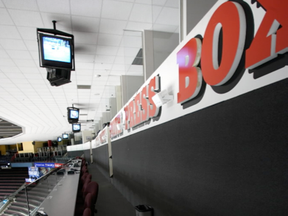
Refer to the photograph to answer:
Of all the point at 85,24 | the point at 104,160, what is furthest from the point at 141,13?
the point at 104,160

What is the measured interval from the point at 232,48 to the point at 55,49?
2.83 meters

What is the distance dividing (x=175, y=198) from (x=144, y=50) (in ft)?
8.49

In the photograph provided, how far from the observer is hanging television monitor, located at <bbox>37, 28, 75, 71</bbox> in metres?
2.74

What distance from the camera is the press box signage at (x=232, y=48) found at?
30.9 inches

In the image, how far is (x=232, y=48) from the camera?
1.02 m

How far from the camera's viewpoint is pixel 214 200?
4.05 ft

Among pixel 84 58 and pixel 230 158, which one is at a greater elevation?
pixel 84 58

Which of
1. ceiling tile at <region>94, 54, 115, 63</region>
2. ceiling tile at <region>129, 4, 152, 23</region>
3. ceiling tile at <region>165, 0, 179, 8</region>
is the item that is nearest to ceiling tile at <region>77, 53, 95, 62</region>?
ceiling tile at <region>94, 54, 115, 63</region>

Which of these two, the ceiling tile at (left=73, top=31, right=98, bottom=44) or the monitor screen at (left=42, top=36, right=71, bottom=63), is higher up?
the ceiling tile at (left=73, top=31, right=98, bottom=44)

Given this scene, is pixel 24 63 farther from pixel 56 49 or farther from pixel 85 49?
pixel 56 49

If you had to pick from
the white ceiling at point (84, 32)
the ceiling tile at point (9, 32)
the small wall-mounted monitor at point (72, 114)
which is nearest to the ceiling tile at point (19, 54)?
the white ceiling at point (84, 32)

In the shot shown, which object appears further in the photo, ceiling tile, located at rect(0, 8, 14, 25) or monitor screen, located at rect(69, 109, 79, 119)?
monitor screen, located at rect(69, 109, 79, 119)

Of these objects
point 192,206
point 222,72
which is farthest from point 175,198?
point 222,72

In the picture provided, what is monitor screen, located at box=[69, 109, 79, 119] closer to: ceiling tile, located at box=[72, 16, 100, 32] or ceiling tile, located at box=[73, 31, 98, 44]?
ceiling tile, located at box=[73, 31, 98, 44]
